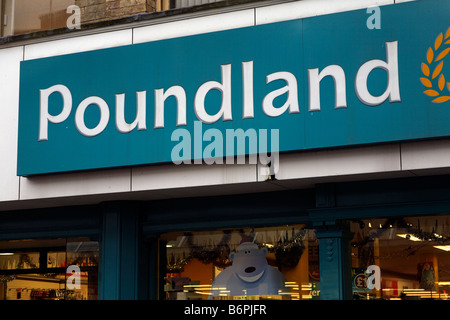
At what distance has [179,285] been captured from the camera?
9562mm

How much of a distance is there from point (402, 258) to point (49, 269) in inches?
188

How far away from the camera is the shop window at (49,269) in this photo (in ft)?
32.8

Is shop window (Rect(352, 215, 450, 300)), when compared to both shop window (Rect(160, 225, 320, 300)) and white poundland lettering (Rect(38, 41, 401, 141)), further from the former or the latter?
white poundland lettering (Rect(38, 41, 401, 141))

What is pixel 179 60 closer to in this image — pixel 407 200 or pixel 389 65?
pixel 389 65

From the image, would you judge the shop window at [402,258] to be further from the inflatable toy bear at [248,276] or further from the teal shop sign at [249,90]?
the teal shop sign at [249,90]

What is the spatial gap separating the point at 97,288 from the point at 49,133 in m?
2.10

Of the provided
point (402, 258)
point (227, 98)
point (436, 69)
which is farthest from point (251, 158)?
point (436, 69)

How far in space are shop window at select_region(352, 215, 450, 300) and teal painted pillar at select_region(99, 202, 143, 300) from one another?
265cm

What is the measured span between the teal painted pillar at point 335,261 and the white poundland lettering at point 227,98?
4.74ft

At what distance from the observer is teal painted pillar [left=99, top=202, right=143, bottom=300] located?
30.7 feet

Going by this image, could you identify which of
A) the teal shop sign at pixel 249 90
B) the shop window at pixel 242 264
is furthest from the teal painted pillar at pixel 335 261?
the teal shop sign at pixel 249 90

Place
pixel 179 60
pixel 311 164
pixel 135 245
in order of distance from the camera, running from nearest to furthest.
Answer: pixel 311 164, pixel 179 60, pixel 135 245

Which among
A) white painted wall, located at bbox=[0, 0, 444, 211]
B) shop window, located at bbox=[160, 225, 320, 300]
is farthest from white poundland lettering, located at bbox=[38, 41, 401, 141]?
shop window, located at bbox=[160, 225, 320, 300]
